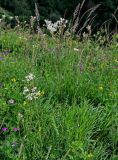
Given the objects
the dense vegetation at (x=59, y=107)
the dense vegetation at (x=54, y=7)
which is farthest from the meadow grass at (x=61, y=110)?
the dense vegetation at (x=54, y=7)

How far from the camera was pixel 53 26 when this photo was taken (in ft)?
11.7

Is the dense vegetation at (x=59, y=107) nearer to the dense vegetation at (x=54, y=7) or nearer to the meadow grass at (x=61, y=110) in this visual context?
the meadow grass at (x=61, y=110)

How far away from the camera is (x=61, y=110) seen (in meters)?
3.06

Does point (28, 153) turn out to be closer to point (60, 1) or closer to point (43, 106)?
point (43, 106)

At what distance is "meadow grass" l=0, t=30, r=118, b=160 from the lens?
2498mm

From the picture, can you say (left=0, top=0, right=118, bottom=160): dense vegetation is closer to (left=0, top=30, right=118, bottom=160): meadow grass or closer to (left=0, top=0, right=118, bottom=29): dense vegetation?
(left=0, top=30, right=118, bottom=160): meadow grass

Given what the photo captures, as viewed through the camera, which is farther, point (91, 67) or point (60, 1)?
point (60, 1)

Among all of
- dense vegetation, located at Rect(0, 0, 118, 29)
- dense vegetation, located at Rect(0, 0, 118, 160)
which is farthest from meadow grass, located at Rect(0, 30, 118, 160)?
dense vegetation, located at Rect(0, 0, 118, 29)

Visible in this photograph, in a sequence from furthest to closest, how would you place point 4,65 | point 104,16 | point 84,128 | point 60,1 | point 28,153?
point 60,1 < point 104,16 < point 4,65 < point 84,128 < point 28,153

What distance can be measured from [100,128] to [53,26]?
1.21m

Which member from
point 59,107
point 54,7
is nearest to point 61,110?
point 59,107

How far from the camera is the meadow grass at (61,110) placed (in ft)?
8.20

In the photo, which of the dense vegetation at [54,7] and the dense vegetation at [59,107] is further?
the dense vegetation at [54,7]

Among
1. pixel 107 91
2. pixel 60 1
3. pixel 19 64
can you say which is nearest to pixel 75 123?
pixel 107 91
